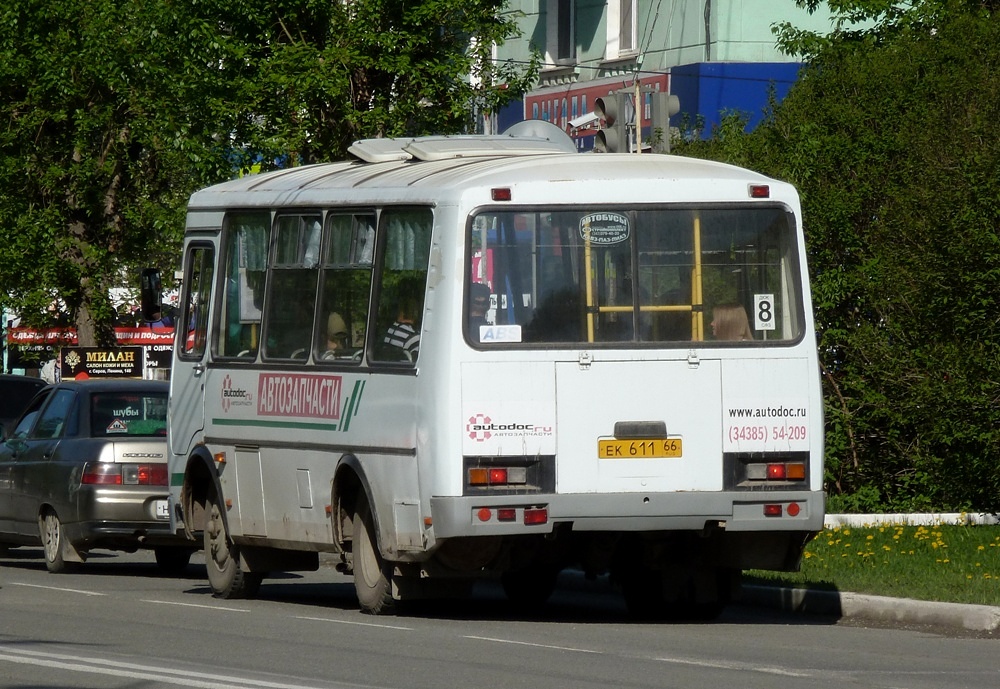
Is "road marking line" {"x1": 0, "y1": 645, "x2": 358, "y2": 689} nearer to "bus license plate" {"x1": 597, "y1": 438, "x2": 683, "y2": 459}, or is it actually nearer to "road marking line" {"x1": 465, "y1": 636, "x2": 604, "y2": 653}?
"road marking line" {"x1": 465, "y1": 636, "x2": 604, "y2": 653}

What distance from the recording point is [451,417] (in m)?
12.3

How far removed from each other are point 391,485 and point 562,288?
159 cm

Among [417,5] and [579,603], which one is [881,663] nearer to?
[579,603]

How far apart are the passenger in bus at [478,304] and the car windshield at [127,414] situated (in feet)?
20.3

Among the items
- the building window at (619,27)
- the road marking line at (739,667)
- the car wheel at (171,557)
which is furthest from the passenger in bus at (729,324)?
the building window at (619,27)

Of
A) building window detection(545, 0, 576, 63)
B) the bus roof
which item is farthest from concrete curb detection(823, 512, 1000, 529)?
building window detection(545, 0, 576, 63)

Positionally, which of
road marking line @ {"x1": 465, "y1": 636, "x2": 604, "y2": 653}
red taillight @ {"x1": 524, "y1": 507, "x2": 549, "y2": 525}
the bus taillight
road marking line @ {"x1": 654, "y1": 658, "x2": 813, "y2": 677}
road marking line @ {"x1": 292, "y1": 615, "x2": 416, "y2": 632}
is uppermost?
the bus taillight

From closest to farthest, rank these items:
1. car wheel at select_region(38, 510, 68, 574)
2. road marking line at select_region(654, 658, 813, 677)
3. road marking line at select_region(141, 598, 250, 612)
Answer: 1. road marking line at select_region(654, 658, 813, 677)
2. road marking line at select_region(141, 598, 250, 612)
3. car wheel at select_region(38, 510, 68, 574)

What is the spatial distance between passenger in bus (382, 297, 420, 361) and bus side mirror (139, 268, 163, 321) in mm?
4094

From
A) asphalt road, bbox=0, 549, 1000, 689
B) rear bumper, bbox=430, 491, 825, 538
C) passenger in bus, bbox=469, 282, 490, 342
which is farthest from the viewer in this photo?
passenger in bus, bbox=469, 282, 490, 342

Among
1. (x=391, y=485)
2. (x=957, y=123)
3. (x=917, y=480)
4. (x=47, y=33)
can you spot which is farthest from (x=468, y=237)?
(x=47, y=33)

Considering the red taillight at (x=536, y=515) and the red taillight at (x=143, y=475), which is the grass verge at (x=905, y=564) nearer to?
the red taillight at (x=536, y=515)

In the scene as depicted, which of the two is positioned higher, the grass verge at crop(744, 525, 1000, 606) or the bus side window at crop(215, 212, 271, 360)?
the bus side window at crop(215, 212, 271, 360)

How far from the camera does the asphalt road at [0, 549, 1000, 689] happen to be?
962cm
